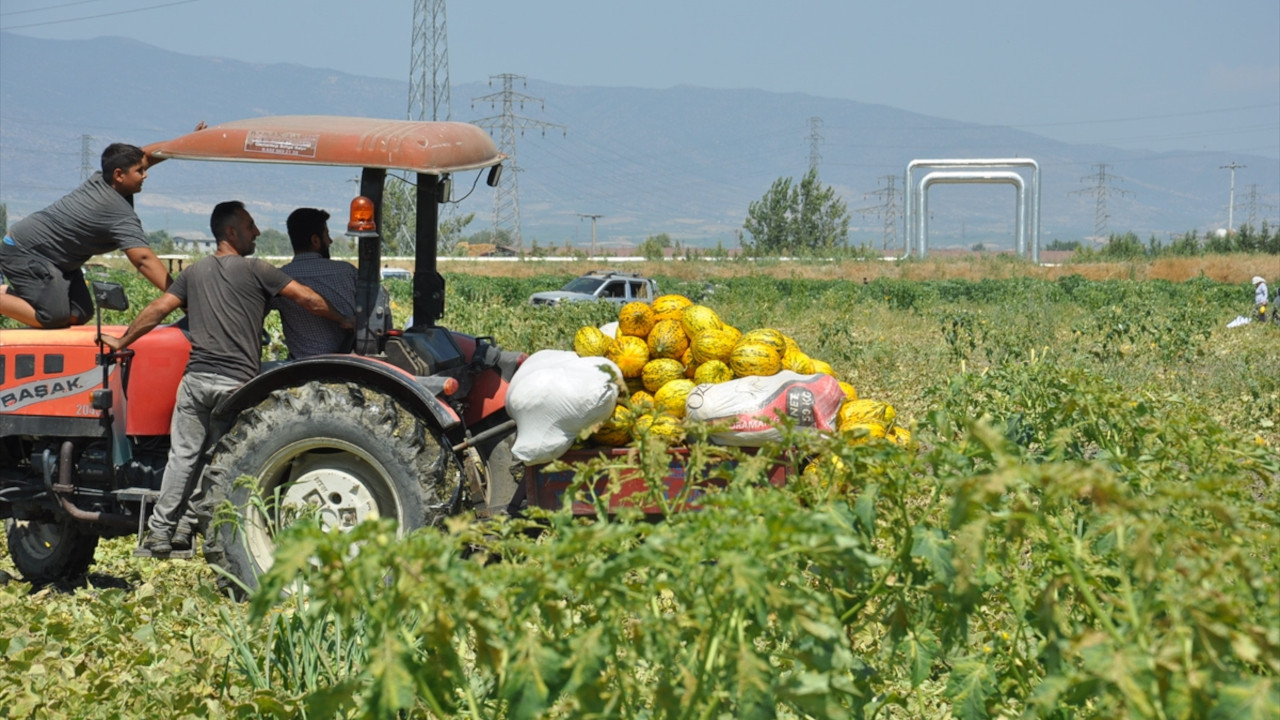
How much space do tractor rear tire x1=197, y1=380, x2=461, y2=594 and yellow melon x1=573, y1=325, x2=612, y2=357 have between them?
138 cm

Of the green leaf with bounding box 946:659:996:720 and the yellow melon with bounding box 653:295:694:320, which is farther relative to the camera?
the yellow melon with bounding box 653:295:694:320

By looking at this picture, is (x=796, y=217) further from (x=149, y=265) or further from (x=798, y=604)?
(x=798, y=604)

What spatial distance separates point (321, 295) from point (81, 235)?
111cm

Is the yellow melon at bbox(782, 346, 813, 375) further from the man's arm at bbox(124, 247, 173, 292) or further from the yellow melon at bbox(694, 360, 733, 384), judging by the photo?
the man's arm at bbox(124, 247, 173, 292)

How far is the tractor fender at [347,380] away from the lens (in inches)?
213

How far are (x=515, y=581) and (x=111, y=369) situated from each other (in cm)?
405

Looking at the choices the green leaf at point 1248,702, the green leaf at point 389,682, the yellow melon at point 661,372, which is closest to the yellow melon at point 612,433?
the yellow melon at point 661,372

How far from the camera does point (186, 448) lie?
5.54m

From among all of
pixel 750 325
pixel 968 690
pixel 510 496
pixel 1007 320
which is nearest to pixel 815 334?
pixel 750 325

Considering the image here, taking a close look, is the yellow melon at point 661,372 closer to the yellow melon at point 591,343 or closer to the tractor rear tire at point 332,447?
the yellow melon at point 591,343

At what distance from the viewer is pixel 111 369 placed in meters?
5.78

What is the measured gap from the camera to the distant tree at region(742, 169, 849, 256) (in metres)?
110

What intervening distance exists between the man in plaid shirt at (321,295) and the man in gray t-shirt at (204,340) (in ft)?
0.37

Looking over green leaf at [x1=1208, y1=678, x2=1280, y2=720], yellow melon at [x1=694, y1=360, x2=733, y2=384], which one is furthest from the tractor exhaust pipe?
green leaf at [x1=1208, y1=678, x2=1280, y2=720]
